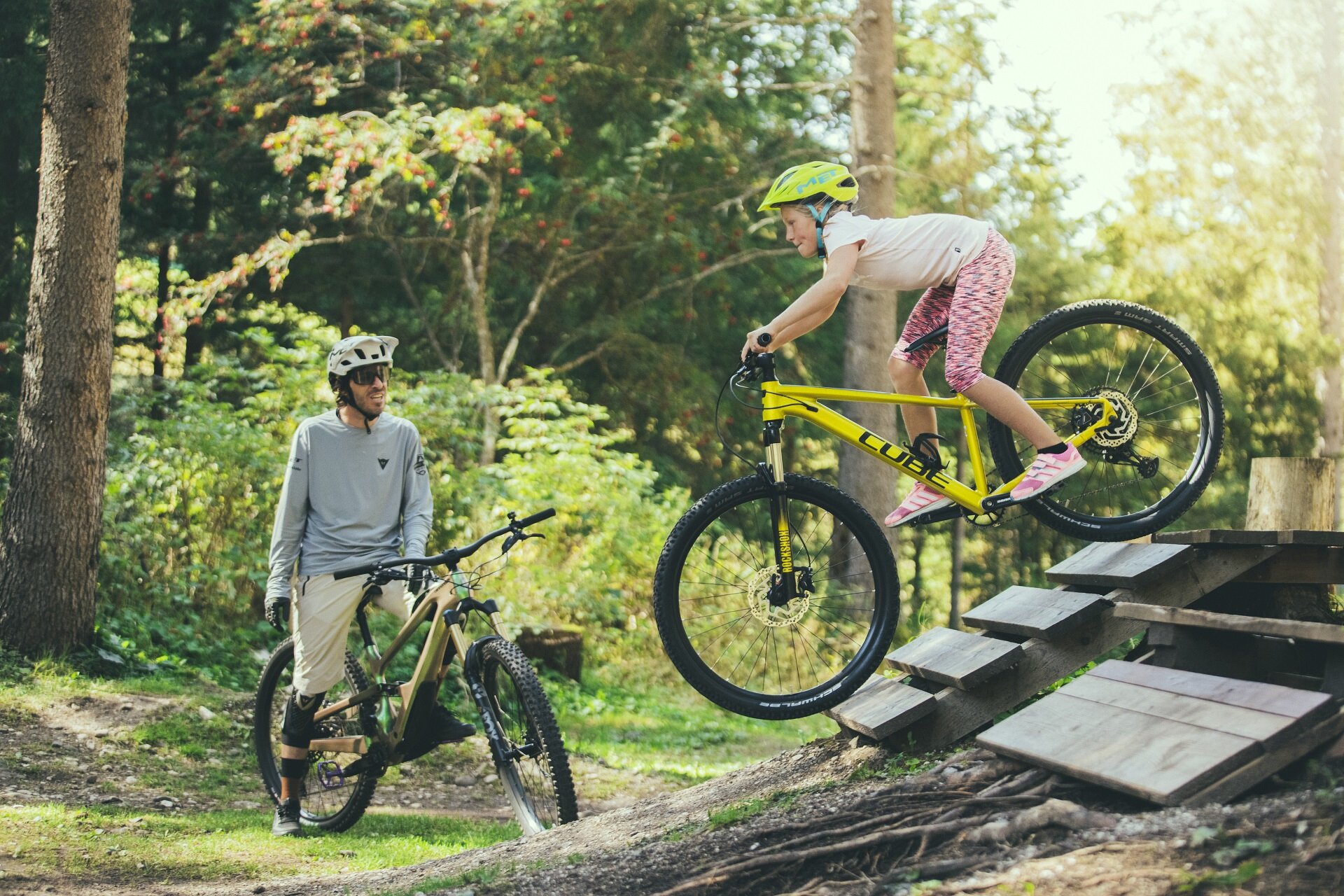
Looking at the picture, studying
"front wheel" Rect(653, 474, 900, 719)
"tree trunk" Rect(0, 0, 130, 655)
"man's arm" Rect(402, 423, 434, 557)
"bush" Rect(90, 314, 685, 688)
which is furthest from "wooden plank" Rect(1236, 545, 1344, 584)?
"tree trunk" Rect(0, 0, 130, 655)

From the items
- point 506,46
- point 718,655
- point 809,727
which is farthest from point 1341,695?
point 506,46

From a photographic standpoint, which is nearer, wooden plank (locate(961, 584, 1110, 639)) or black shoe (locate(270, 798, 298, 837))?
wooden plank (locate(961, 584, 1110, 639))

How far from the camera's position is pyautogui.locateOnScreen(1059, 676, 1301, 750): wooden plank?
9.89 feet

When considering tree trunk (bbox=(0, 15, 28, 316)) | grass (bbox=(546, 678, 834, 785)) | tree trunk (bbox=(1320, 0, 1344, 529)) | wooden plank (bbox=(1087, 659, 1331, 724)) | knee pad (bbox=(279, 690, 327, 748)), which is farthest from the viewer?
tree trunk (bbox=(1320, 0, 1344, 529))

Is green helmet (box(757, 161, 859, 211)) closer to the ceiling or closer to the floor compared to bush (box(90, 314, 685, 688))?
closer to the ceiling

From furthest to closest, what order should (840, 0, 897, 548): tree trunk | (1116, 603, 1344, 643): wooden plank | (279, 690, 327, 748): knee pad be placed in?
1. (840, 0, 897, 548): tree trunk
2. (279, 690, 327, 748): knee pad
3. (1116, 603, 1344, 643): wooden plank

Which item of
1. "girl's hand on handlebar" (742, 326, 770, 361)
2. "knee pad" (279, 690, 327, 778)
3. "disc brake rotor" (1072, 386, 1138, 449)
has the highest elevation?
"girl's hand on handlebar" (742, 326, 770, 361)

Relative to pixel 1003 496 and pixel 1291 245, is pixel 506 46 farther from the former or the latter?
pixel 1291 245

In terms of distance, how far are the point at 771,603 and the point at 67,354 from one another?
5420 mm

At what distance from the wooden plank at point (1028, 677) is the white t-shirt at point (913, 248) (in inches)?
53.8

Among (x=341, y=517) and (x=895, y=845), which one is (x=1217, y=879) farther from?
(x=341, y=517)

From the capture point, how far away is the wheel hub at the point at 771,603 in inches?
160

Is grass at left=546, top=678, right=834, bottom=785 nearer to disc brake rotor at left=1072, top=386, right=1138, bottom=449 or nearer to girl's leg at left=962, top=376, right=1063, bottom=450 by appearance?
disc brake rotor at left=1072, top=386, right=1138, bottom=449

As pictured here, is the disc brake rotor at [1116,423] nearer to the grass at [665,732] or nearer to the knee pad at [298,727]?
the knee pad at [298,727]
